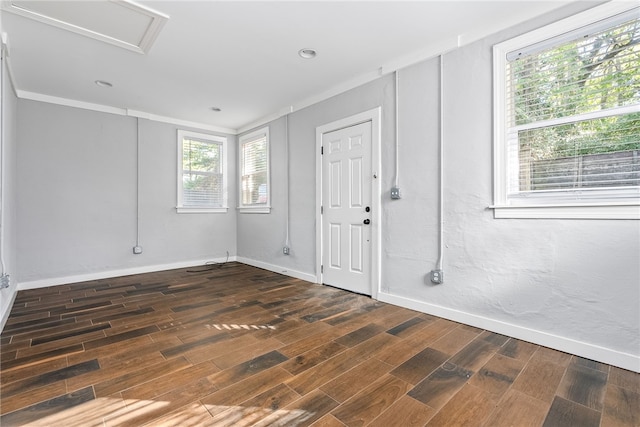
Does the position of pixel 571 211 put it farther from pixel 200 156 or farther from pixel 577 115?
pixel 200 156

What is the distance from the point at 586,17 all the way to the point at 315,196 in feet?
10.0

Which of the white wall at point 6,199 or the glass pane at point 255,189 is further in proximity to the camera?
the glass pane at point 255,189

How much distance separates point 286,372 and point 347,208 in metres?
2.23

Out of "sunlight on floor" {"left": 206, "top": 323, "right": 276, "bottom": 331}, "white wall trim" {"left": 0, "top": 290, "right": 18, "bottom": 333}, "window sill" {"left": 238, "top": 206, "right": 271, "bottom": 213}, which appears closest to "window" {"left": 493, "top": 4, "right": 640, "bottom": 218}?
"sunlight on floor" {"left": 206, "top": 323, "right": 276, "bottom": 331}

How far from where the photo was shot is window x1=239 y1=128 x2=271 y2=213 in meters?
5.13

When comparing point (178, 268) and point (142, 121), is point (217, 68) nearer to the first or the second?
point (142, 121)

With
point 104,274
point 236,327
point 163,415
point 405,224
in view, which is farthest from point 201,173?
point 163,415

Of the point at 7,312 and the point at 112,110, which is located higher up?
the point at 112,110

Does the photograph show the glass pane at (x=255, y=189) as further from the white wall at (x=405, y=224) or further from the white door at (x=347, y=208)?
the white door at (x=347, y=208)

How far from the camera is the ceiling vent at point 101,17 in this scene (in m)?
2.27

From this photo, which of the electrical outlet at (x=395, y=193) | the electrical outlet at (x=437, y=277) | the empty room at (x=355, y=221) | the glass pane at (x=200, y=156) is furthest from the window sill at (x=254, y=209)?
the electrical outlet at (x=437, y=277)

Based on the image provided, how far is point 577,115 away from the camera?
85.2 inches

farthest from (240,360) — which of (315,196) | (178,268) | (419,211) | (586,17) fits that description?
(178,268)

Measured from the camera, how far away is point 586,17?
2.08 m
